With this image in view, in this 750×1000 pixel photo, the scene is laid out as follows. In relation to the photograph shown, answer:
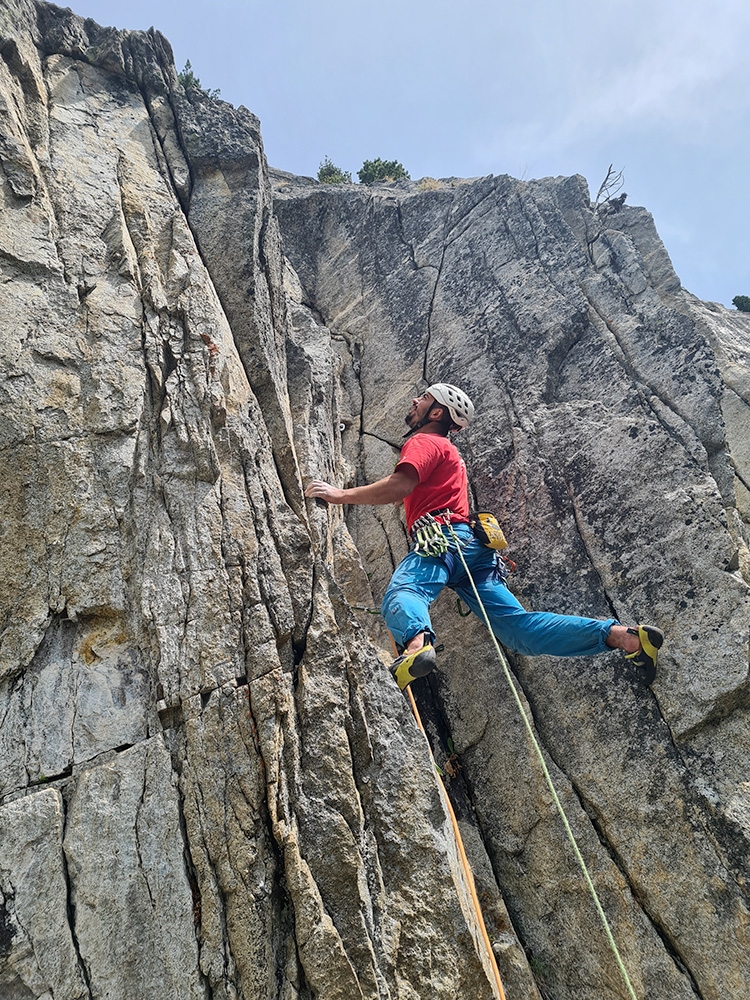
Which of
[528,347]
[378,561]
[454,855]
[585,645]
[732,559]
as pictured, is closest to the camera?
[454,855]

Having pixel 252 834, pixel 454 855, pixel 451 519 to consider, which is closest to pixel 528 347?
pixel 451 519

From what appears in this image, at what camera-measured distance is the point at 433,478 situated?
239 inches

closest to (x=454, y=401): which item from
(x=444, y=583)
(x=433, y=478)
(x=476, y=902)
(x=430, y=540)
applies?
(x=433, y=478)

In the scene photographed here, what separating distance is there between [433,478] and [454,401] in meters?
1.19

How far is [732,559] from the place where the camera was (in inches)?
216

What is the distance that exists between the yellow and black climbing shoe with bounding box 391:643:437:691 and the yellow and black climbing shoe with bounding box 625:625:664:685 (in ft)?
5.29

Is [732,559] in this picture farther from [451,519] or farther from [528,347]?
[528,347]

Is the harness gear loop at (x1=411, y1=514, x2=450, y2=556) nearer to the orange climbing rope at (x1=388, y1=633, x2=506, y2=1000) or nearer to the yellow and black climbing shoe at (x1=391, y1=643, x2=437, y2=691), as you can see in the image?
the yellow and black climbing shoe at (x1=391, y1=643, x2=437, y2=691)

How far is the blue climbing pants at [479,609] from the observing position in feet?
16.4

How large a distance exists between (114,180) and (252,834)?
609 cm

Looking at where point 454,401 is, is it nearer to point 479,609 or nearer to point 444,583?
point 444,583

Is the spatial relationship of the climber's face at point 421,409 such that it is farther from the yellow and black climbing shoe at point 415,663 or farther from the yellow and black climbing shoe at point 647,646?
the yellow and black climbing shoe at point 647,646

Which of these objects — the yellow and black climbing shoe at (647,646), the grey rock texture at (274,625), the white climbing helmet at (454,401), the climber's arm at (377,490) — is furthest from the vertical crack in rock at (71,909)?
the white climbing helmet at (454,401)

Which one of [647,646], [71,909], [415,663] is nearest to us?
[71,909]
